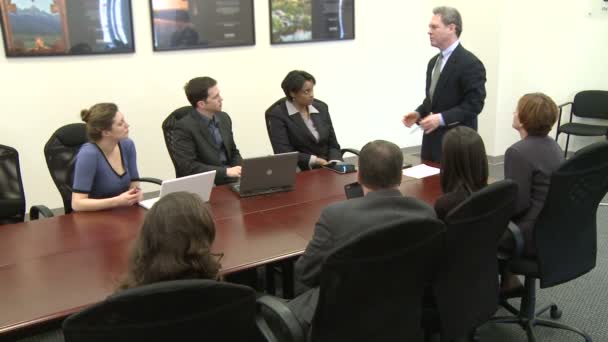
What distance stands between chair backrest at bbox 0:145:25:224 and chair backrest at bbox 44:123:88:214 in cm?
24

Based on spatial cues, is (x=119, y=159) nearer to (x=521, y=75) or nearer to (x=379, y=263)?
(x=379, y=263)

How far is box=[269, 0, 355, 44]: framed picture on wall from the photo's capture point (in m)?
5.05

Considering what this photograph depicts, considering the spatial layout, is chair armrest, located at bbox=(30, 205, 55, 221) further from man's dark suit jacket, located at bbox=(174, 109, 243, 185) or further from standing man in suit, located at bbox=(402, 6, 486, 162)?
standing man in suit, located at bbox=(402, 6, 486, 162)

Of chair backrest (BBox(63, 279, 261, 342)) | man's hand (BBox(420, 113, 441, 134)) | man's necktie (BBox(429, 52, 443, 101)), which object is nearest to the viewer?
chair backrest (BBox(63, 279, 261, 342))

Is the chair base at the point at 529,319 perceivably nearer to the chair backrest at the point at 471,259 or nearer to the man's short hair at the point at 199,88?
the chair backrest at the point at 471,259

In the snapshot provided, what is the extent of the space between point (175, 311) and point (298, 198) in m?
1.57

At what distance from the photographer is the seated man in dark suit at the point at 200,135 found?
330 centimetres

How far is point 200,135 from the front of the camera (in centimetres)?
334

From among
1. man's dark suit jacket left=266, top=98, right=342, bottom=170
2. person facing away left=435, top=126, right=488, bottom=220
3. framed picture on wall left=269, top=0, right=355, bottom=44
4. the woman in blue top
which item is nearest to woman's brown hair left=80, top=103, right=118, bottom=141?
the woman in blue top

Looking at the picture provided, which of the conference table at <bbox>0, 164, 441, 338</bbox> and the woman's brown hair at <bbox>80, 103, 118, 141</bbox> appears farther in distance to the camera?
the woman's brown hair at <bbox>80, 103, 118, 141</bbox>

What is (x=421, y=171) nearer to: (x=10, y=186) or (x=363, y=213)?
(x=363, y=213)

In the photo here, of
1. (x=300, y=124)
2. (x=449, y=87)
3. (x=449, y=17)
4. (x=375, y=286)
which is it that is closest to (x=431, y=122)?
(x=449, y=87)

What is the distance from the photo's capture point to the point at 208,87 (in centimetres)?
330

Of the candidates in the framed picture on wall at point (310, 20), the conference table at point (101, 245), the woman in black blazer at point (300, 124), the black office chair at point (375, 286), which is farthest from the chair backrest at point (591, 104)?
the black office chair at point (375, 286)
